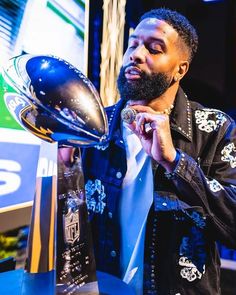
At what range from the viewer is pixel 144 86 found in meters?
0.91

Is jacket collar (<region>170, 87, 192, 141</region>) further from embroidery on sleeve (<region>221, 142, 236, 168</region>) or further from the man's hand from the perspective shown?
the man's hand

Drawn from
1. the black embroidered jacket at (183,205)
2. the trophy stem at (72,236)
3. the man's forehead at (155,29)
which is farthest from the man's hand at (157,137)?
the man's forehead at (155,29)

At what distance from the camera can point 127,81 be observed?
931 millimetres

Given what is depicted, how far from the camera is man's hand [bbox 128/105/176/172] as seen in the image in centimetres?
69

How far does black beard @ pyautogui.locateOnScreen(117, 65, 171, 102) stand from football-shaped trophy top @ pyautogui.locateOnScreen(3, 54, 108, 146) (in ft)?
1.47

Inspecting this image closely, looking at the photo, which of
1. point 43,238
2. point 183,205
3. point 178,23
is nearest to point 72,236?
point 43,238

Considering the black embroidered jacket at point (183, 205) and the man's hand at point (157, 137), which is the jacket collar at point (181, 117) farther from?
the man's hand at point (157, 137)

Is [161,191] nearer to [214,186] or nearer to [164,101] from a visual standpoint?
[214,186]

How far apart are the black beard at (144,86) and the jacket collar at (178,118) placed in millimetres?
75

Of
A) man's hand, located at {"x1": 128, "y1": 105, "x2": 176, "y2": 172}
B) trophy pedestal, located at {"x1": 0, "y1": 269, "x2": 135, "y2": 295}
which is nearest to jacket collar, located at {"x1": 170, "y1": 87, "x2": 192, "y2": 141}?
man's hand, located at {"x1": 128, "y1": 105, "x2": 176, "y2": 172}

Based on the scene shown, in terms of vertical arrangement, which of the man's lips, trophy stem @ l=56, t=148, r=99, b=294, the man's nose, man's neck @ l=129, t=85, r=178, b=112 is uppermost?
the man's nose

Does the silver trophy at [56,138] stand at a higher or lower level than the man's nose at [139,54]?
lower

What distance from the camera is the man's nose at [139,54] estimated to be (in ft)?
2.90

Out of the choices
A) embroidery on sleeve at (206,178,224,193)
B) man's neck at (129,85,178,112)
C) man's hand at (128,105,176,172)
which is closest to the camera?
man's hand at (128,105,176,172)
